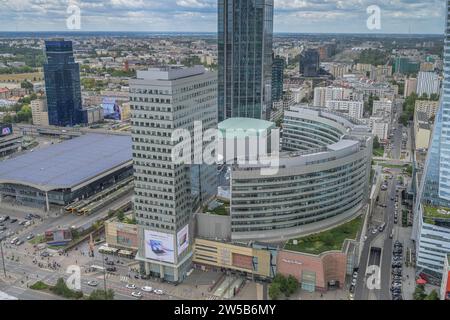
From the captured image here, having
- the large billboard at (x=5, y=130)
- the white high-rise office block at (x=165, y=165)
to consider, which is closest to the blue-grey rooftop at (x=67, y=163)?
the large billboard at (x=5, y=130)

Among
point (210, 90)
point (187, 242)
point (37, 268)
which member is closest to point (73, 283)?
point (37, 268)

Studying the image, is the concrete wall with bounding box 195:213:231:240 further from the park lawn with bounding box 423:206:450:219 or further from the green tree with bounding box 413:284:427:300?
the park lawn with bounding box 423:206:450:219

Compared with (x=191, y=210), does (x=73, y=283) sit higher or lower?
lower

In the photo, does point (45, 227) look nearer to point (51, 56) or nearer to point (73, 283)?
point (73, 283)

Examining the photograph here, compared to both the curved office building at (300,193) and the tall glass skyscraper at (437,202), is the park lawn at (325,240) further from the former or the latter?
the tall glass skyscraper at (437,202)

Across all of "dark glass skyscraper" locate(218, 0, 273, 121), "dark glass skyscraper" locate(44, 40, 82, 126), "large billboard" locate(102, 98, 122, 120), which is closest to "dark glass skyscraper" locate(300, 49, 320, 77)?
"large billboard" locate(102, 98, 122, 120)

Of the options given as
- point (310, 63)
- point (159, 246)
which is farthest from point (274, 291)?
point (310, 63)
